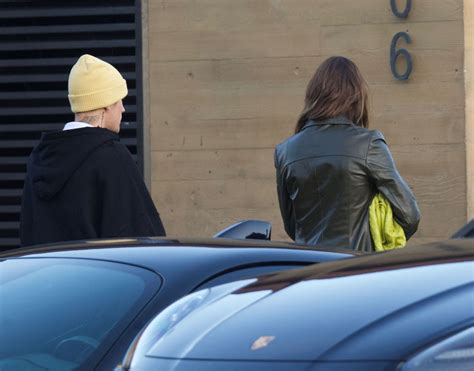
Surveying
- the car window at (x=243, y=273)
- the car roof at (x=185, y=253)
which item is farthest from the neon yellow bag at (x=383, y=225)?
the car window at (x=243, y=273)

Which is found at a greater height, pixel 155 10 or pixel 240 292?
pixel 155 10

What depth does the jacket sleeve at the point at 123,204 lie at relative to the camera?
520 cm

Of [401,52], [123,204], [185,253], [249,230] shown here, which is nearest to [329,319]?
[185,253]

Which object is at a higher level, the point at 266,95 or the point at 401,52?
the point at 401,52

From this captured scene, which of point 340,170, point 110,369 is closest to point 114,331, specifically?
point 110,369

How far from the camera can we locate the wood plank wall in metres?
9.23

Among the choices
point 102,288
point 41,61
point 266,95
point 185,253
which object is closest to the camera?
point 102,288

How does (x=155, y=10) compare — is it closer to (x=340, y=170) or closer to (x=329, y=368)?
(x=340, y=170)

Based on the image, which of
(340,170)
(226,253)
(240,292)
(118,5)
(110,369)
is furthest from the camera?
(118,5)

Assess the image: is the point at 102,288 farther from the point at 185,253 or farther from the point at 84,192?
the point at 84,192

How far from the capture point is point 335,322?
237cm

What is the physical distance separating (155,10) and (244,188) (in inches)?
62.9

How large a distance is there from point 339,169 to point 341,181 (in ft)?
0.19

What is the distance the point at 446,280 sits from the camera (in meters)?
2.51
